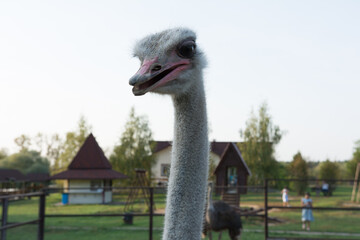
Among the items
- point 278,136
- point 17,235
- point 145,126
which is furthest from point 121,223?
point 278,136

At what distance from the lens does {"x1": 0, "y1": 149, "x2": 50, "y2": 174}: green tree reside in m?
42.6

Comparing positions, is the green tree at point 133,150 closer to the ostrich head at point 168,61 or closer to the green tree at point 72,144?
the green tree at point 72,144

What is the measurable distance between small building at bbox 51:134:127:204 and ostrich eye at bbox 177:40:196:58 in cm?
1878

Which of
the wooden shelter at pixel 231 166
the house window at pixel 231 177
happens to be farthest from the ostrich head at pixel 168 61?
the house window at pixel 231 177

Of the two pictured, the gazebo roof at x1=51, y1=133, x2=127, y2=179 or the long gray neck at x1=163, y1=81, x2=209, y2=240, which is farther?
the gazebo roof at x1=51, y1=133, x2=127, y2=179

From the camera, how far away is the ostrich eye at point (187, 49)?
5.12 ft

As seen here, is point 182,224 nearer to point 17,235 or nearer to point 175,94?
point 175,94

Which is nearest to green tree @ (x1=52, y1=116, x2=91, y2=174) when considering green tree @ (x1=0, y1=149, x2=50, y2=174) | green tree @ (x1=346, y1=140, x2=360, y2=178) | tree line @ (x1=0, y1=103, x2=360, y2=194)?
tree line @ (x1=0, y1=103, x2=360, y2=194)

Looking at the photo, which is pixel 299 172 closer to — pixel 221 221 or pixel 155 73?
pixel 221 221

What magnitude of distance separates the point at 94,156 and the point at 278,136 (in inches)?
554

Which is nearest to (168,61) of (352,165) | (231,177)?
(231,177)

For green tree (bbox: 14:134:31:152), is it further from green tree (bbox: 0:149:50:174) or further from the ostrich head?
the ostrich head

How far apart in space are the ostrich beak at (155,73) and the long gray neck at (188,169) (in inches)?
4.2

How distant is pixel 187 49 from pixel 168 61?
105 mm
